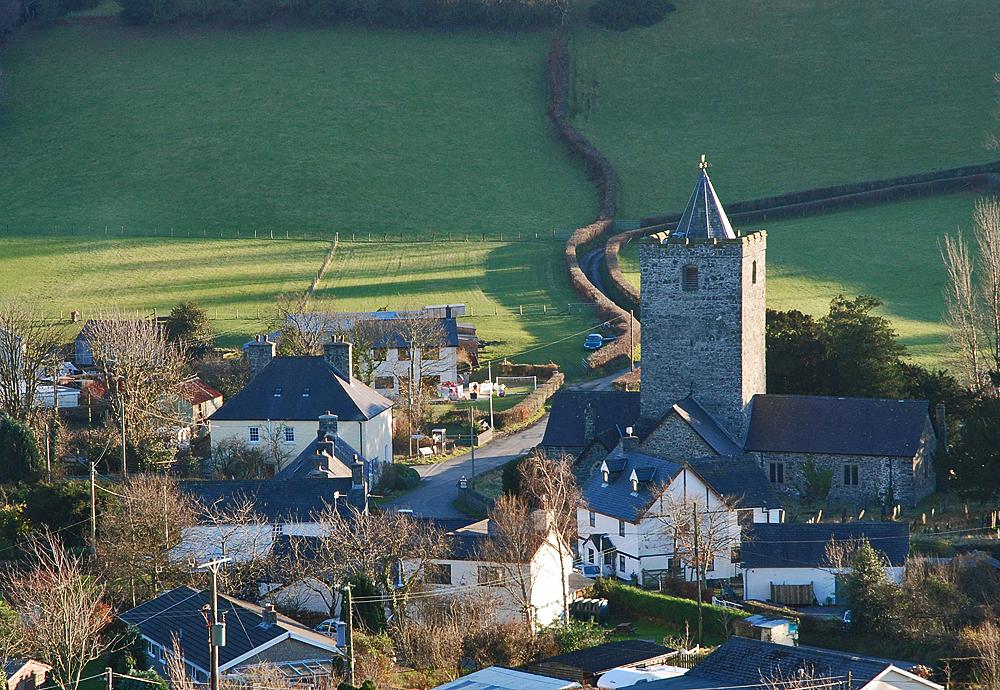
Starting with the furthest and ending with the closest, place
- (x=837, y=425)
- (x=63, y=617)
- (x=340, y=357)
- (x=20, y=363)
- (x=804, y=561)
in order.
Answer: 1. (x=20, y=363)
2. (x=340, y=357)
3. (x=837, y=425)
4. (x=804, y=561)
5. (x=63, y=617)

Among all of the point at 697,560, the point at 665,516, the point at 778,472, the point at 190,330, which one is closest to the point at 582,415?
the point at 778,472

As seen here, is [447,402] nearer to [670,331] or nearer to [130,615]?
[670,331]

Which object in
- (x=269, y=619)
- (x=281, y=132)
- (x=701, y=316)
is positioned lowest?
(x=269, y=619)

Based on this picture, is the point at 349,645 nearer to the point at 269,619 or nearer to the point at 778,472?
the point at 269,619

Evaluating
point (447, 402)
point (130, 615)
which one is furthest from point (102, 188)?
point (130, 615)

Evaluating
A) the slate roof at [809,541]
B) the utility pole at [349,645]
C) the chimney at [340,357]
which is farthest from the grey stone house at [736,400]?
the utility pole at [349,645]

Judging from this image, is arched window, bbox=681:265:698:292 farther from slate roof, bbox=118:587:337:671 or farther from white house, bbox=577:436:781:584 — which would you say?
slate roof, bbox=118:587:337:671

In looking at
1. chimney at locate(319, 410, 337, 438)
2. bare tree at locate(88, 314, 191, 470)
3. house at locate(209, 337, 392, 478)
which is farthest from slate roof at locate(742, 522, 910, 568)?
bare tree at locate(88, 314, 191, 470)

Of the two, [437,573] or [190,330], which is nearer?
[437,573]

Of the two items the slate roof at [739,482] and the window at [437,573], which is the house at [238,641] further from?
the slate roof at [739,482]
